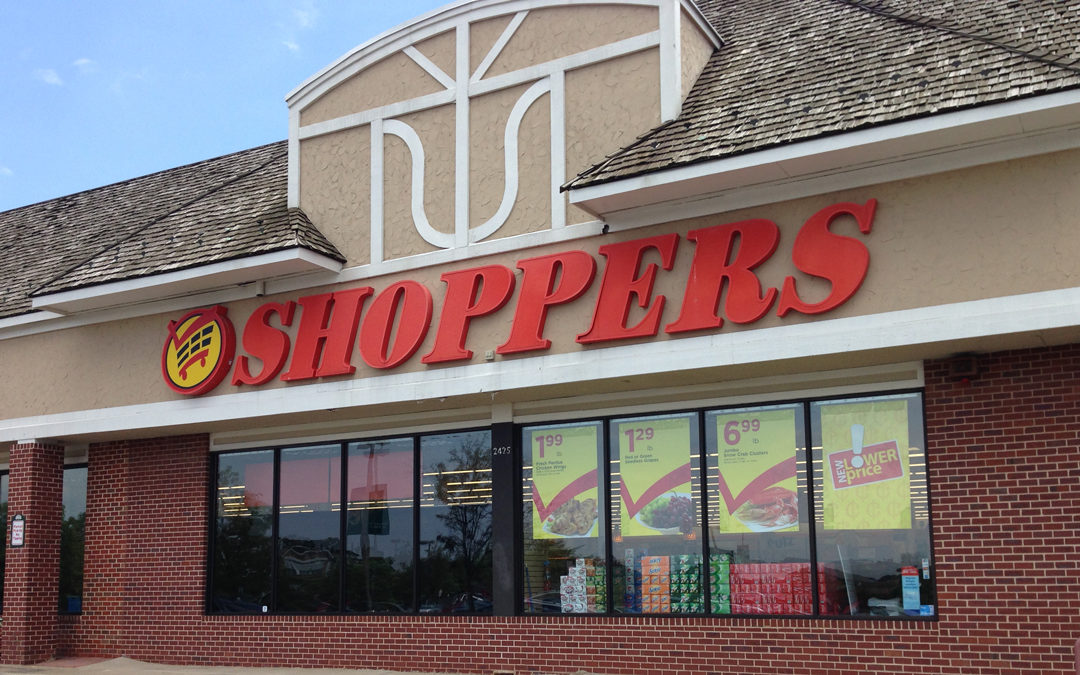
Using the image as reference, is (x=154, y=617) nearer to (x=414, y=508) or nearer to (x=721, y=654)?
(x=414, y=508)

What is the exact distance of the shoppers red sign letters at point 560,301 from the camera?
12664 millimetres

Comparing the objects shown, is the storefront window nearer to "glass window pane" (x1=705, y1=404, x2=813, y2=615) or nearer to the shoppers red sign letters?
"glass window pane" (x1=705, y1=404, x2=813, y2=615)

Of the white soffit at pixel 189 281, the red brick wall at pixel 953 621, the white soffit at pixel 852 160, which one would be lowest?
the red brick wall at pixel 953 621

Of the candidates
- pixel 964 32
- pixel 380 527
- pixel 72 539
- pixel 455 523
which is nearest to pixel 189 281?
pixel 380 527

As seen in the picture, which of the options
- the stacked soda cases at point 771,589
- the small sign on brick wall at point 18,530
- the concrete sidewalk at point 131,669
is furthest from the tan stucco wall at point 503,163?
the small sign on brick wall at point 18,530

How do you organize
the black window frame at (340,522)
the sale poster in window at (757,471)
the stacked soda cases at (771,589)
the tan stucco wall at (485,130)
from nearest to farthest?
the stacked soda cases at (771,589)
the sale poster in window at (757,471)
the tan stucco wall at (485,130)
the black window frame at (340,522)

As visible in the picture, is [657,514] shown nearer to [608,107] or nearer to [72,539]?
[608,107]

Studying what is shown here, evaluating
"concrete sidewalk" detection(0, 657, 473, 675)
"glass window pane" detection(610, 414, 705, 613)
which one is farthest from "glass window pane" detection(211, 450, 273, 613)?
"glass window pane" detection(610, 414, 705, 613)

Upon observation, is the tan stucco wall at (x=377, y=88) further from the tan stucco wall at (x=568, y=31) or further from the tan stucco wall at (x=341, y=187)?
the tan stucco wall at (x=568, y=31)

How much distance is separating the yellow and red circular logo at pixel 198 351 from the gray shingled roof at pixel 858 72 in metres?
6.44

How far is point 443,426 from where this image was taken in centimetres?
1630

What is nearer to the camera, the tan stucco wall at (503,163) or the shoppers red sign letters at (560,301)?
the shoppers red sign letters at (560,301)

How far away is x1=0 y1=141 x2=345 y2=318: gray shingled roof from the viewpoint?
16.8 metres

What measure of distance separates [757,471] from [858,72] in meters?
4.95
